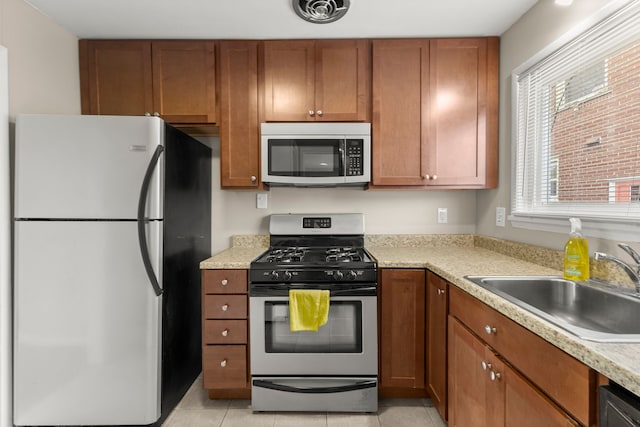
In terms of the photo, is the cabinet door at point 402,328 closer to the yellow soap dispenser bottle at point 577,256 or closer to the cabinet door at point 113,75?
the yellow soap dispenser bottle at point 577,256

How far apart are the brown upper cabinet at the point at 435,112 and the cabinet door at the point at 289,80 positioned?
17.5 inches

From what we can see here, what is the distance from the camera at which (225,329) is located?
1.99m

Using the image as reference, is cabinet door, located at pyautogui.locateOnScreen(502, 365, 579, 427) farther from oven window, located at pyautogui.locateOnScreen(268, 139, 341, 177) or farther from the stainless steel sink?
oven window, located at pyautogui.locateOnScreen(268, 139, 341, 177)

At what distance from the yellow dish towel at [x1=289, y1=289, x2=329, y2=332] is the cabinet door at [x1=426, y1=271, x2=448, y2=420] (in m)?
0.58

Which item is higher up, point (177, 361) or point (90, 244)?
point (90, 244)

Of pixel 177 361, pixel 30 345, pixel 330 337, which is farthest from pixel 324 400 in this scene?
pixel 30 345

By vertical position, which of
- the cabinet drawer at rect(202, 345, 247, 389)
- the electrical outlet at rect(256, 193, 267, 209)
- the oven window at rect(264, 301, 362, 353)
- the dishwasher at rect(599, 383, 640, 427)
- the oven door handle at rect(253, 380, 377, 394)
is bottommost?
the oven door handle at rect(253, 380, 377, 394)

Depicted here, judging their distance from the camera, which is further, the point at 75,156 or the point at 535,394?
the point at 75,156

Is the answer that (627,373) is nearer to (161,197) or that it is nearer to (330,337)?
(330,337)

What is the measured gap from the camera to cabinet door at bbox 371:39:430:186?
2264 mm

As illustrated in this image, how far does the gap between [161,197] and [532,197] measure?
2087 millimetres

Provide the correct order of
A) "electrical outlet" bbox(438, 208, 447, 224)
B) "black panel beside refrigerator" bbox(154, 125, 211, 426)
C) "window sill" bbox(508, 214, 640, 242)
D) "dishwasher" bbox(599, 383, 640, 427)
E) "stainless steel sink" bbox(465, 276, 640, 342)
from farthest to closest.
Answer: "electrical outlet" bbox(438, 208, 447, 224), "black panel beside refrigerator" bbox(154, 125, 211, 426), "window sill" bbox(508, 214, 640, 242), "stainless steel sink" bbox(465, 276, 640, 342), "dishwasher" bbox(599, 383, 640, 427)

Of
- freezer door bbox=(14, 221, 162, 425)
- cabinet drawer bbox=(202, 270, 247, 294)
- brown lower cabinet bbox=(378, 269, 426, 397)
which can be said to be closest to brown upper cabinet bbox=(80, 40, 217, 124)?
freezer door bbox=(14, 221, 162, 425)

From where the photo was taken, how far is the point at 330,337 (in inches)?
77.3
